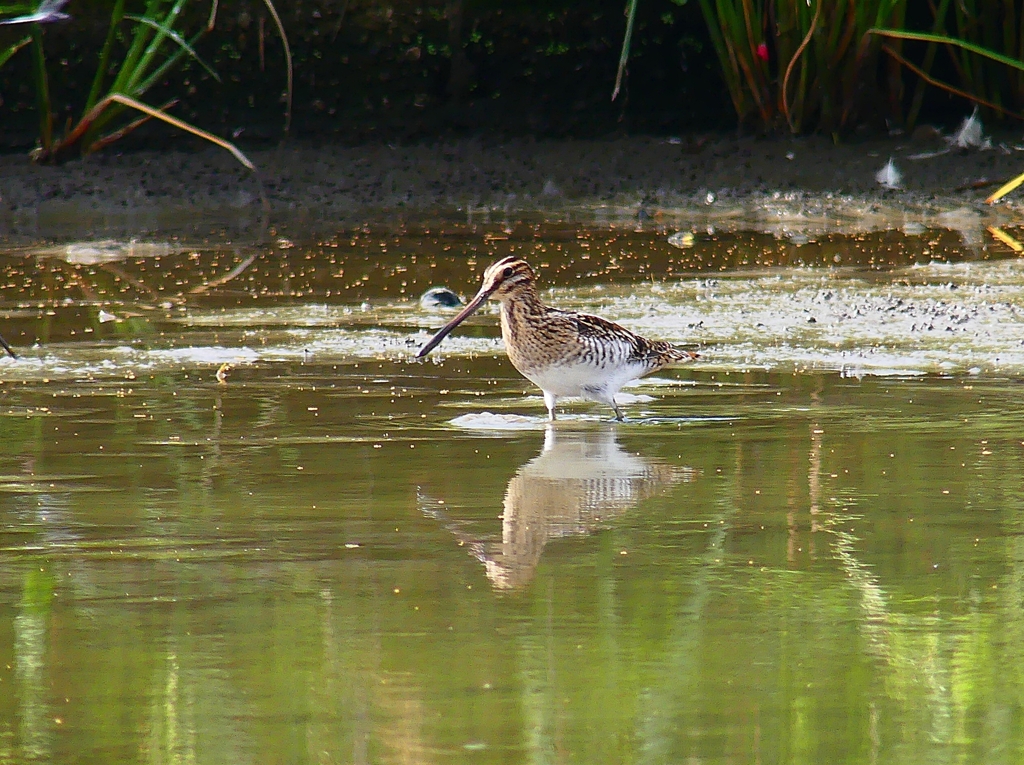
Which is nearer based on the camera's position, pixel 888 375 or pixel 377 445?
pixel 377 445

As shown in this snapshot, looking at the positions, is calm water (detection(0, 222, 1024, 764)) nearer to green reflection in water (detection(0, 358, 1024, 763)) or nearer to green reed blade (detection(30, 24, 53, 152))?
green reflection in water (detection(0, 358, 1024, 763))

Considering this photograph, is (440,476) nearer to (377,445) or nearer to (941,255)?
(377,445)

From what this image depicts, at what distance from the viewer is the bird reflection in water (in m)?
4.32

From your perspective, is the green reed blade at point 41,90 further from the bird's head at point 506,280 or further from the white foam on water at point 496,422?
the white foam on water at point 496,422

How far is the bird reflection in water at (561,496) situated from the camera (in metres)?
4.32

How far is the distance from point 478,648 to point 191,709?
1.93ft

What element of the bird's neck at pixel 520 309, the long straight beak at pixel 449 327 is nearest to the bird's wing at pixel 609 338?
the bird's neck at pixel 520 309

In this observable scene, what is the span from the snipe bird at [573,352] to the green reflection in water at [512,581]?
0.16 m

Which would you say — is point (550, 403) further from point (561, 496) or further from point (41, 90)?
point (41, 90)

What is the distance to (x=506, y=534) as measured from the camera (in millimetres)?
4516

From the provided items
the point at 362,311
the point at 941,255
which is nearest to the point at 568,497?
the point at 362,311

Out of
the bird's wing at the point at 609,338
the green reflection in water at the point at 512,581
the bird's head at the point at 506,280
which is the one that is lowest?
the green reflection in water at the point at 512,581

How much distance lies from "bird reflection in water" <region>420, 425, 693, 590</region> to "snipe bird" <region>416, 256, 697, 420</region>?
29 centimetres

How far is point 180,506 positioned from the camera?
4844 millimetres
